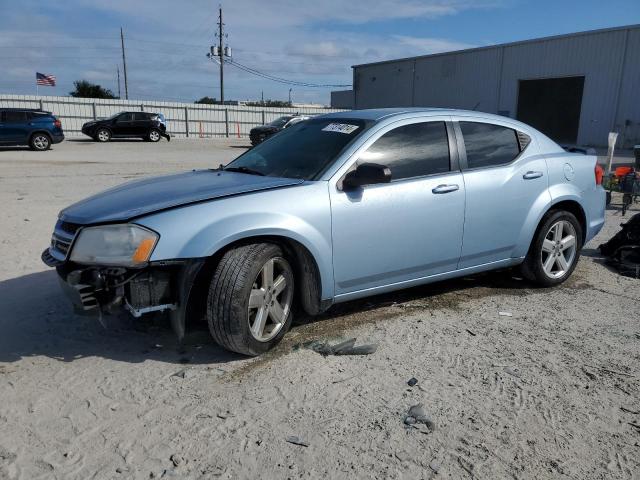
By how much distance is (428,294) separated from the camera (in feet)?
16.0

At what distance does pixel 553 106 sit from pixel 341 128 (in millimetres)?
38762

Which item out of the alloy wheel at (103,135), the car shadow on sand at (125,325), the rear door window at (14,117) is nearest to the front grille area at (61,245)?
the car shadow on sand at (125,325)

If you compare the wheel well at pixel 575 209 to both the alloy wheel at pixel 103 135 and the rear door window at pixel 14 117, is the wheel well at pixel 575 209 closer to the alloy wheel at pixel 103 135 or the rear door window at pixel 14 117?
the rear door window at pixel 14 117

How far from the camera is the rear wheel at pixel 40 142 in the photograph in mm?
20891

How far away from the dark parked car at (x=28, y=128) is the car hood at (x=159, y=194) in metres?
19.3

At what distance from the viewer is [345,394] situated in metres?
3.13

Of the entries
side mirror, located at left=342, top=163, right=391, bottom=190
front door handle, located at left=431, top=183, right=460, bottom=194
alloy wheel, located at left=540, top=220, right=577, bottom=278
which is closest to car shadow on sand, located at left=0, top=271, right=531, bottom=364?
alloy wheel, located at left=540, top=220, right=577, bottom=278

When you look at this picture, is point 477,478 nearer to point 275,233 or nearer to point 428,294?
point 275,233

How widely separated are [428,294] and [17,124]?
20.4 m

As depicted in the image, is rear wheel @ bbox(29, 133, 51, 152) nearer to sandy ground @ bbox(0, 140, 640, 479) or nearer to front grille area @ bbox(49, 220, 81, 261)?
sandy ground @ bbox(0, 140, 640, 479)

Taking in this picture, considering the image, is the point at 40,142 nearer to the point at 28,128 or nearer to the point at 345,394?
the point at 28,128

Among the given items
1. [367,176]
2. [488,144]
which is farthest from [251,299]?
[488,144]

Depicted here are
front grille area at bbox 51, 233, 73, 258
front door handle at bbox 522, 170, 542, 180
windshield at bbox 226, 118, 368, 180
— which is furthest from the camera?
front door handle at bbox 522, 170, 542, 180

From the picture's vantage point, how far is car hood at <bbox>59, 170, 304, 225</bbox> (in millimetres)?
3330
